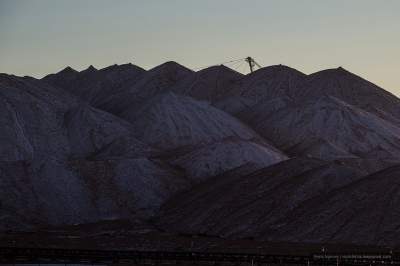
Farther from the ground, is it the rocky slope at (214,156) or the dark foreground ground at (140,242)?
the rocky slope at (214,156)

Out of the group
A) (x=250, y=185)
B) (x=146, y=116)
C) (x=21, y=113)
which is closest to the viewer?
(x=250, y=185)

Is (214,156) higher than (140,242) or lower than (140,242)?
higher

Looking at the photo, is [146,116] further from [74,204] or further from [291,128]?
[74,204]

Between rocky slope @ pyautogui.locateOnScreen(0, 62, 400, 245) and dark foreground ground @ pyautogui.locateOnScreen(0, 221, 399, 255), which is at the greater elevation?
rocky slope @ pyautogui.locateOnScreen(0, 62, 400, 245)

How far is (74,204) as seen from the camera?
11700 cm

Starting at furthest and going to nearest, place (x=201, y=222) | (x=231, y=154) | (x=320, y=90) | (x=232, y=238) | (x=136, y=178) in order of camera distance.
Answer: (x=320, y=90), (x=231, y=154), (x=136, y=178), (x=201, y=222), (x=232, y=238)

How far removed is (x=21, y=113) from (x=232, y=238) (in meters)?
55.9

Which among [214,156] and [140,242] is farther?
[214,156]

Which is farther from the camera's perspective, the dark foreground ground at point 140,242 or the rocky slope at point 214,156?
the rocky slope at point 214,156

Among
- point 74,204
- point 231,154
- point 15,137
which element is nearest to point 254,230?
point 74,204

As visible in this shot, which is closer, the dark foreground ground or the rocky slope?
the dark foreground ground

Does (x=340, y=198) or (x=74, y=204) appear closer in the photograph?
(x=340, y=198)

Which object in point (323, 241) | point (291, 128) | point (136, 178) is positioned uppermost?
point (291, 128)

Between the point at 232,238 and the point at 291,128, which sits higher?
the point at 291,128
